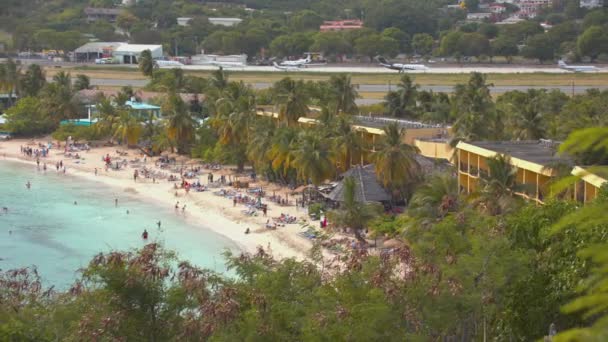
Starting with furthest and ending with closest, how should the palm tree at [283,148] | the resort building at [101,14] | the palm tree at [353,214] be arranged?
1. the resort building at [101,14]
2. the palm tree at [283,148]
3. the palm tree at [353,214]

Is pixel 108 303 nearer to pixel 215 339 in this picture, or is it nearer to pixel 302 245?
pixel 215 339

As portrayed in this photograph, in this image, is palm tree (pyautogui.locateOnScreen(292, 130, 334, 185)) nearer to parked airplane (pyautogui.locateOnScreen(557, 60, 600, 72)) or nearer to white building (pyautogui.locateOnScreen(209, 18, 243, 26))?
parked airplane (pyautogui.locateOnScreen(557, 60, 600, 72))

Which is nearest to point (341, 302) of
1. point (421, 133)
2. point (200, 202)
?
point (200, 202)

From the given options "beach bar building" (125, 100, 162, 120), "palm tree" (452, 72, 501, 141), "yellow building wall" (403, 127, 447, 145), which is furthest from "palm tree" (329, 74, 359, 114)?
"beach bar building" (125, 100, 162, 120)

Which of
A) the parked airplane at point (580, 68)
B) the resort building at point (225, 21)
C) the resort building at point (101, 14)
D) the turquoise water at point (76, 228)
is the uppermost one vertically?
the resort building at point (101, 14)

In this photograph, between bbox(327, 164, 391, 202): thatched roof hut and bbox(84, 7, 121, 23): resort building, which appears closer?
bbox(327, 164, 391, 202): thatched roof hut

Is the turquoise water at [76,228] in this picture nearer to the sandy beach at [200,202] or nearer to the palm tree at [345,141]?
the sandy beach at [200,202]

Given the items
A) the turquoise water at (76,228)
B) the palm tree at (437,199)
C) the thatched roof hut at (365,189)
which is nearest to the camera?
the palm tree at (437,199)

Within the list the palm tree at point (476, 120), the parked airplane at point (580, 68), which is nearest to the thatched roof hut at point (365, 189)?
the palm tree at point (476, 120)
